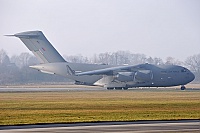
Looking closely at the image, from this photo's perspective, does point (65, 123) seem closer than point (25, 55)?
Yes

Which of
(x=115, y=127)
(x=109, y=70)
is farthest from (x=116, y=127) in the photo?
(x=109, y=70)

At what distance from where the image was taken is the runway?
81.5 feet

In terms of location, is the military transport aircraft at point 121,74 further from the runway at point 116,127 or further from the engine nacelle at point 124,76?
the runway at point 116,127

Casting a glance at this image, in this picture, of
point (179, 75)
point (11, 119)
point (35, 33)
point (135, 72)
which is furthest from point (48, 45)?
point (11, 119)

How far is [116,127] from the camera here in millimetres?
26406

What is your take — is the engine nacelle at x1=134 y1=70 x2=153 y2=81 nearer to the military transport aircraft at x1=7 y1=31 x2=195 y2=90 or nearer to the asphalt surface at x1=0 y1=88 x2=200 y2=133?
the military transport aircraft at x1=7 y1=31 x2=195 y2=90

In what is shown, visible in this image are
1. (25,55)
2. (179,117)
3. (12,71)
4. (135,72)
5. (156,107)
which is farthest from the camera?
(25,55)

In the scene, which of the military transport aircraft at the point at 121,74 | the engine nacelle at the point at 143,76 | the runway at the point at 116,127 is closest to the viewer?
the runway at the point at 116,127

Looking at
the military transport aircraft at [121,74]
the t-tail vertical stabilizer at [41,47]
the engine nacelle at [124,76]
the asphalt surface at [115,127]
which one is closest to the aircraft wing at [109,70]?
the military transport aircraft at [121,74]

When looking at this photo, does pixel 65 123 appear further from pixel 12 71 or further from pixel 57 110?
pixel 12 71

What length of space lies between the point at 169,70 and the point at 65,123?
46609mm

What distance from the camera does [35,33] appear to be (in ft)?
254

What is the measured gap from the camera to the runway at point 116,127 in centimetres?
2483

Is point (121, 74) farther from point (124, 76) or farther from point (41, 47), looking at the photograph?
point (41, 47)
